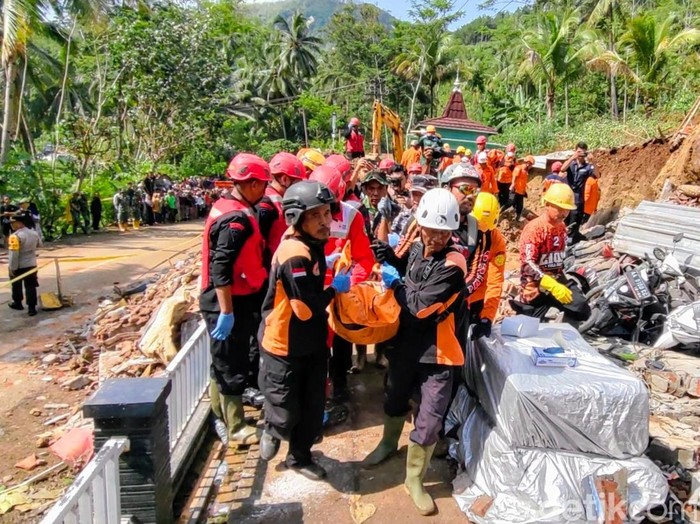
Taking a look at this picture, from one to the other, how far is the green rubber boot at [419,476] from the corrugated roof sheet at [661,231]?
5042 mm

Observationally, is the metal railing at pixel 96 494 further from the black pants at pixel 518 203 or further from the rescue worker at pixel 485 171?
the black pants at pixel 518 203

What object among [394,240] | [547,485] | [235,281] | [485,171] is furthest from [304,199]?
[485,171]

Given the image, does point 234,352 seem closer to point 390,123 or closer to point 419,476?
point 419,476

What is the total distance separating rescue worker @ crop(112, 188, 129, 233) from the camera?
1745 centimetres

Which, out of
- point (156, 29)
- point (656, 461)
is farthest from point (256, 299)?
point (156, 29)

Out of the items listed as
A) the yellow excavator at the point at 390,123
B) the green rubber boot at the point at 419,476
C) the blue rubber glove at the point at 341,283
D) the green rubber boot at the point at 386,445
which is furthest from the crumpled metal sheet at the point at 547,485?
the yellow excavator at the point at 390,123

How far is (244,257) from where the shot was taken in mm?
3486

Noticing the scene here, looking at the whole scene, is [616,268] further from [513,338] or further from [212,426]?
[212,426]

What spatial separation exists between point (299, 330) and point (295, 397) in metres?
0.44

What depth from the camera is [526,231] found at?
4461 mm

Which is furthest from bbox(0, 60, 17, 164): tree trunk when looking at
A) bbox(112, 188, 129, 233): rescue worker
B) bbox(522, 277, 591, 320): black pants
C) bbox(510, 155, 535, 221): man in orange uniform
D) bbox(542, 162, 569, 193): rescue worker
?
bbox(522, 277, 591, 320): black pants

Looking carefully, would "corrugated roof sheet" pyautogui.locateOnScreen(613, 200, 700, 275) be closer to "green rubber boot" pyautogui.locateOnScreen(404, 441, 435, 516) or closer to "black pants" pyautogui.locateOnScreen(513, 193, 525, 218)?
"black pants" pyautogui.locateOnScreen(513, 193, 525, 218)

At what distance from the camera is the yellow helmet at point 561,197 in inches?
163

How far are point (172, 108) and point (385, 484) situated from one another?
2033cm
